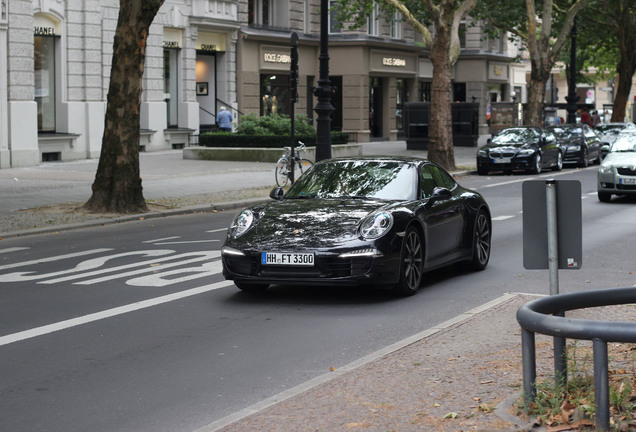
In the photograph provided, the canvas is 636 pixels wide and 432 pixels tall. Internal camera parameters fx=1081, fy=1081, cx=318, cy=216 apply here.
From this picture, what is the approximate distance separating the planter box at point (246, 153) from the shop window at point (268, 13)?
11584 mm

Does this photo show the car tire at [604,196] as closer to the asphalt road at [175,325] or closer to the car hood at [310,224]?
the asphalt road at [175,325]

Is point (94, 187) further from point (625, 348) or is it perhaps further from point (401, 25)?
point (401, 25)

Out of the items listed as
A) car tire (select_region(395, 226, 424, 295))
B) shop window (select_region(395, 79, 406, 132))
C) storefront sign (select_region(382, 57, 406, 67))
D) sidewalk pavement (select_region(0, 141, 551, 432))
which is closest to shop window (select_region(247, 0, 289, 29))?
storefront sign (select_region(382, 57, 406, 67))

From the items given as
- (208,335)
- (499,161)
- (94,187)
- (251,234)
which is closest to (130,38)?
(94,187)

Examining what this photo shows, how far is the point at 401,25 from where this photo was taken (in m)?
53.6

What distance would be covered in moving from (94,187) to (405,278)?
10.6 m

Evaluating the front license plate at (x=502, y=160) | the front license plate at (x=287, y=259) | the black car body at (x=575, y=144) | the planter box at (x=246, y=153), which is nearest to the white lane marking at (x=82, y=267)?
the front license plate at (x=287, y=259)

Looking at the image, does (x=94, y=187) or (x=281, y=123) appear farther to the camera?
(x=281, y=123)

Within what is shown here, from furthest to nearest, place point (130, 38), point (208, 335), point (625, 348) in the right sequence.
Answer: point (130, 38), point (208, 335), point (625, 348)

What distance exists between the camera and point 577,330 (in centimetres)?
506

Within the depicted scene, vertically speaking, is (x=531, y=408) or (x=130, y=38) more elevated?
(x=130, y=38)

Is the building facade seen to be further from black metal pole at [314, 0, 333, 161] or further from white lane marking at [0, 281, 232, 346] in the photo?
white lane marking at [0, 281, 232, 346]

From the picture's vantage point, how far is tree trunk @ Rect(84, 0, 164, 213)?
19266 millimetres

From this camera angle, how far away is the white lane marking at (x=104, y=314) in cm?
879
